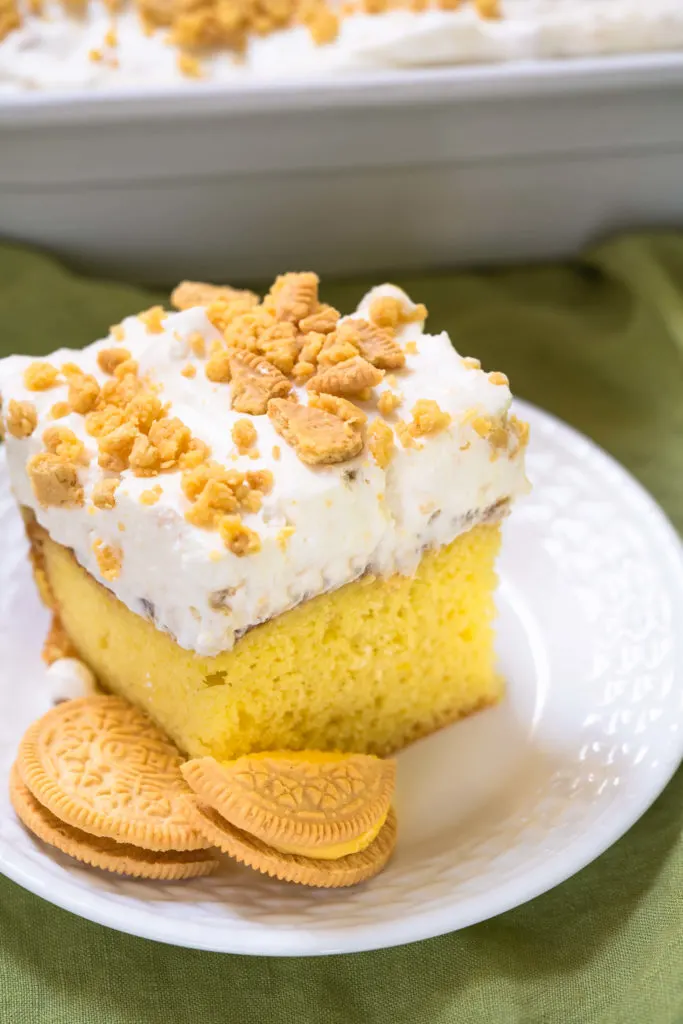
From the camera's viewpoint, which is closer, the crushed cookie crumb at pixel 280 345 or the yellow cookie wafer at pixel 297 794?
the yellow cookie wafer at pixel 297 794

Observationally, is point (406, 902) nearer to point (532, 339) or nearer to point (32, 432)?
point (32, 432)

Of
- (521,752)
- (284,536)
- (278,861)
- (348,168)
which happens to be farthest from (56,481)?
(348,168)

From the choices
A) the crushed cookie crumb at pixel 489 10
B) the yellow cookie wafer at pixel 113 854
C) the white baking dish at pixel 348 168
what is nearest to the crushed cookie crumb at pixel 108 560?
the yellow cookie wafer at pixel 113 854

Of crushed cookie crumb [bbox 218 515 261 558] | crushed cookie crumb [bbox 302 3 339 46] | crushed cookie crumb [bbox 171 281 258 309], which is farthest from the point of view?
crushed cookie crumb [bbox 302 3 339 46]

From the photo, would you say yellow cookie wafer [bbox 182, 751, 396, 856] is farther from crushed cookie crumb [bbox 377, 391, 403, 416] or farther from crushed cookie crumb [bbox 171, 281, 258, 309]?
crushed cookie crumb [bbox 171, 281, 258, 309]

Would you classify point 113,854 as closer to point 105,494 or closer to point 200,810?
point 200,810

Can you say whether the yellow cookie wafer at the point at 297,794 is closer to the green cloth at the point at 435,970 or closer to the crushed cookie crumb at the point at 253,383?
the green cloth at the point at 435,970

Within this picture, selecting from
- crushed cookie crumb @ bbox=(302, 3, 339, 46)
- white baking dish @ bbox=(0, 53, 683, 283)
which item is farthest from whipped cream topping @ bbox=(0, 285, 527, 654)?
crushed cookie crumb @ bbox=(302, 3, 339, 46)
